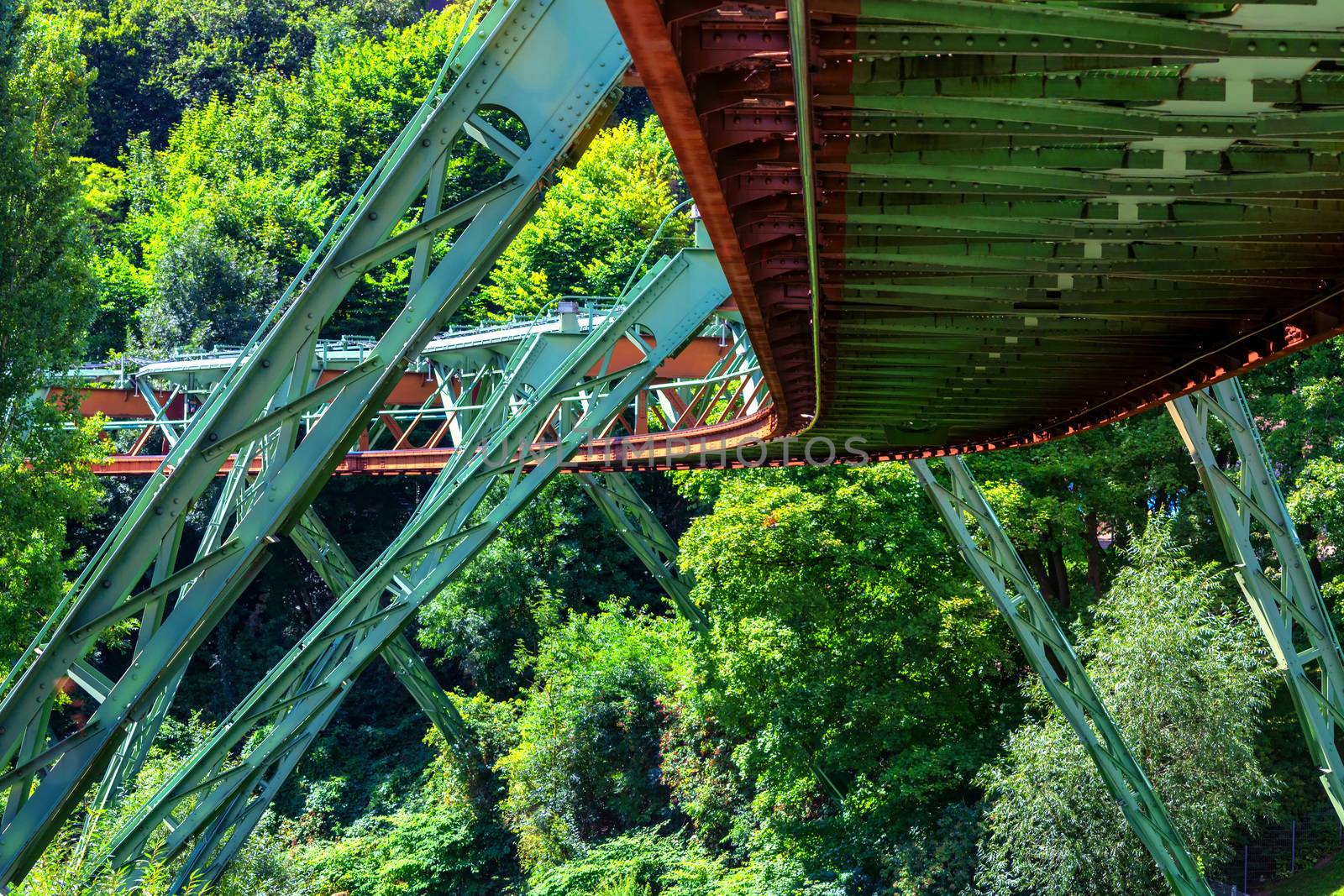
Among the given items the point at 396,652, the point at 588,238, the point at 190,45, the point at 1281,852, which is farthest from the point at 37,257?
the point at 190,45

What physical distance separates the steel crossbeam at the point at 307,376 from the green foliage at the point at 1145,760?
1215 cm

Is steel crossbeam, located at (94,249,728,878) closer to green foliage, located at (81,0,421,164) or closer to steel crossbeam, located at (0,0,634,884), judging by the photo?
steel crossbeam, located at (0,0,634,884)

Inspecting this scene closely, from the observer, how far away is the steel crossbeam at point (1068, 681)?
1270 cm

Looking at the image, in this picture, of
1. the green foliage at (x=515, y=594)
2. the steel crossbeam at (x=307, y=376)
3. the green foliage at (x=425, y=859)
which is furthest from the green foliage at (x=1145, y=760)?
the green foliage at (x=515, y=594)

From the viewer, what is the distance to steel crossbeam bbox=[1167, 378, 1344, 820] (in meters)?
10.8

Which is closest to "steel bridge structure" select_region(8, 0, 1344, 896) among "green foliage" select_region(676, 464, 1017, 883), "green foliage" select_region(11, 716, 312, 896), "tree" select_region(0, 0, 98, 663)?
"green foliage" select_region(11, 716, 312, 896)

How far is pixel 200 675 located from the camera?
32.7 m

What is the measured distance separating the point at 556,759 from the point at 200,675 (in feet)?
43.2

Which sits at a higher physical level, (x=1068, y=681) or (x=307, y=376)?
(x=307, y=376)

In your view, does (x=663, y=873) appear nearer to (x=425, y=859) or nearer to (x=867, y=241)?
(x=425, y=859)

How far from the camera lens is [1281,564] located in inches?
433

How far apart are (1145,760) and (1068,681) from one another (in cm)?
319

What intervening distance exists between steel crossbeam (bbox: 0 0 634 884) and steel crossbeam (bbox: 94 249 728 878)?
96.7 inches

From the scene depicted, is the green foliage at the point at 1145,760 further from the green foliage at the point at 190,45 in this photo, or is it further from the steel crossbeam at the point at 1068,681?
the green foliage at the point at 190,45
